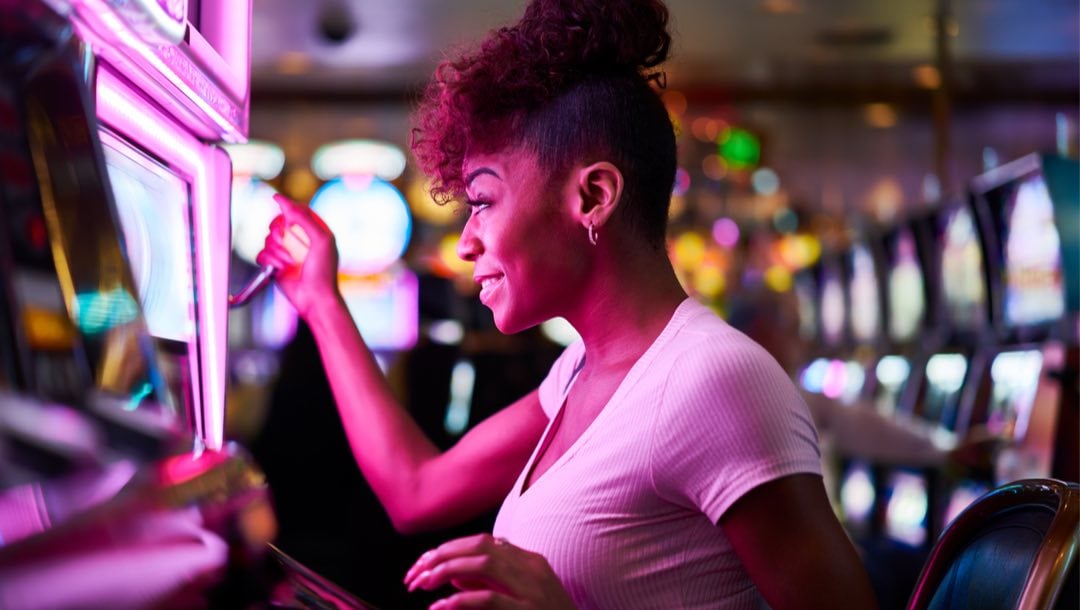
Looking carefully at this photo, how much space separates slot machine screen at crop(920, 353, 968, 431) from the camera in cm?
452

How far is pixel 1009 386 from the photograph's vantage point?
3979 mm

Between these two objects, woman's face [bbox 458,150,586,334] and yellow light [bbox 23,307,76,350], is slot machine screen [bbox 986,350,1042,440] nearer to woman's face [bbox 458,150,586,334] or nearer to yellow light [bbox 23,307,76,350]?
woman's face [bbox 458,150,586,334]

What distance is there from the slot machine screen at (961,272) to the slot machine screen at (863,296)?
1024 millimetres

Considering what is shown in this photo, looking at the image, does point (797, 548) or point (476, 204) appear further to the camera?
point (476, 204)

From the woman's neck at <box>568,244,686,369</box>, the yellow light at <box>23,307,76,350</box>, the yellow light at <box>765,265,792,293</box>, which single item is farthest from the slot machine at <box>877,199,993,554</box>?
the yellow light at <box>765,265,792,293</box>

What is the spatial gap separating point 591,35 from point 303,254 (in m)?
0.50

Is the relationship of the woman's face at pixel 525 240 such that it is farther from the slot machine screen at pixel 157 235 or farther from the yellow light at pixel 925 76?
the yellow light at pixel 925 76

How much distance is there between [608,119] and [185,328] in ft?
1.66

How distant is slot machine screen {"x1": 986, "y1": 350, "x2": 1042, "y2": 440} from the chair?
245 cm

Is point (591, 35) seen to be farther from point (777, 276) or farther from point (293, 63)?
point (777, 276)

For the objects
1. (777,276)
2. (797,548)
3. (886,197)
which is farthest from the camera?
(777,276)

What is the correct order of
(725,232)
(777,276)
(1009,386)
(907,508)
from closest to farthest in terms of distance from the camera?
(1009,386), (907,508), (777,276), (725,232)

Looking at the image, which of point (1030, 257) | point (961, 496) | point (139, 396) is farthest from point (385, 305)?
point (139, 396)

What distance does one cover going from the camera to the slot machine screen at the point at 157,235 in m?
1.06
